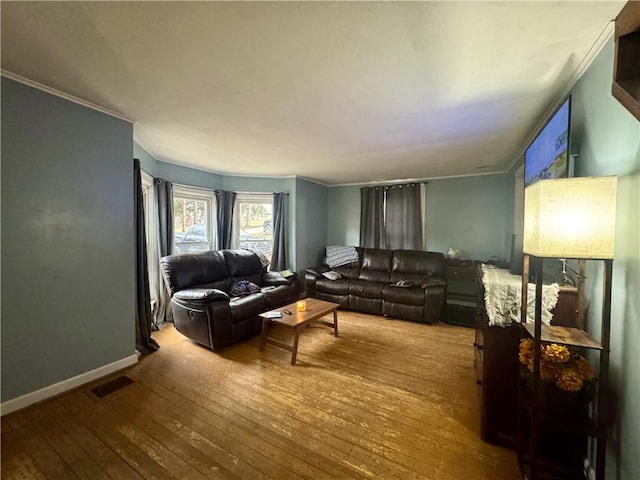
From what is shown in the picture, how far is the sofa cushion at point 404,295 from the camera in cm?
383

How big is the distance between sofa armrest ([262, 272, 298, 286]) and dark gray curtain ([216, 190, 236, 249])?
41.9 inches

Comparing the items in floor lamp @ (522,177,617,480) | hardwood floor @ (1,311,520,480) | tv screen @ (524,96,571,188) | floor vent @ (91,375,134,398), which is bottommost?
hardwood floor @ (1,311,520,480)

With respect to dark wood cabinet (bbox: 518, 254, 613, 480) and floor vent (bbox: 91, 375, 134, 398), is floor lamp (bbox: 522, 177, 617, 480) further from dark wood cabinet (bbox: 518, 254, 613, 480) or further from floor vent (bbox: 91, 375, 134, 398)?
floor vent (bbox: 91, 375, 134, 398)

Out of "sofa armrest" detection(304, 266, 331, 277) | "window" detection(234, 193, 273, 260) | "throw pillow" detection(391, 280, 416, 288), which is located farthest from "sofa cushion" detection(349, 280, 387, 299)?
"window" detection(234, 193, 273, 260)

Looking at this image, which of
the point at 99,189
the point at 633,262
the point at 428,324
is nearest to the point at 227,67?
the point at 99,189

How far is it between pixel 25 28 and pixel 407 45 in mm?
2031

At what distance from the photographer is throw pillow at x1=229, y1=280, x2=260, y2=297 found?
3.56m

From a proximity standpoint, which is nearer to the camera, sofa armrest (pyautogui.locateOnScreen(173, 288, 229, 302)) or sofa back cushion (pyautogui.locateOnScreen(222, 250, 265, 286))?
sofa armrest (pyautogui.locateOnScreen(173, 288, 229, 302))

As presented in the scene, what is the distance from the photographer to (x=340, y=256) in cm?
520

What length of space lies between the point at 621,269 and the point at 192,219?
15.8 ft

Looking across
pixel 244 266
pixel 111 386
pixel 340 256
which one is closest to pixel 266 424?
pixel 111 386

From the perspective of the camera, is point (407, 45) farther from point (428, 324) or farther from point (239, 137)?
point (428, 324)

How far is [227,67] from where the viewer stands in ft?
5.25

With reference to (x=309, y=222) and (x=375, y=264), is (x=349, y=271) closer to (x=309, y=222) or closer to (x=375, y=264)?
(x=375, y=264)
